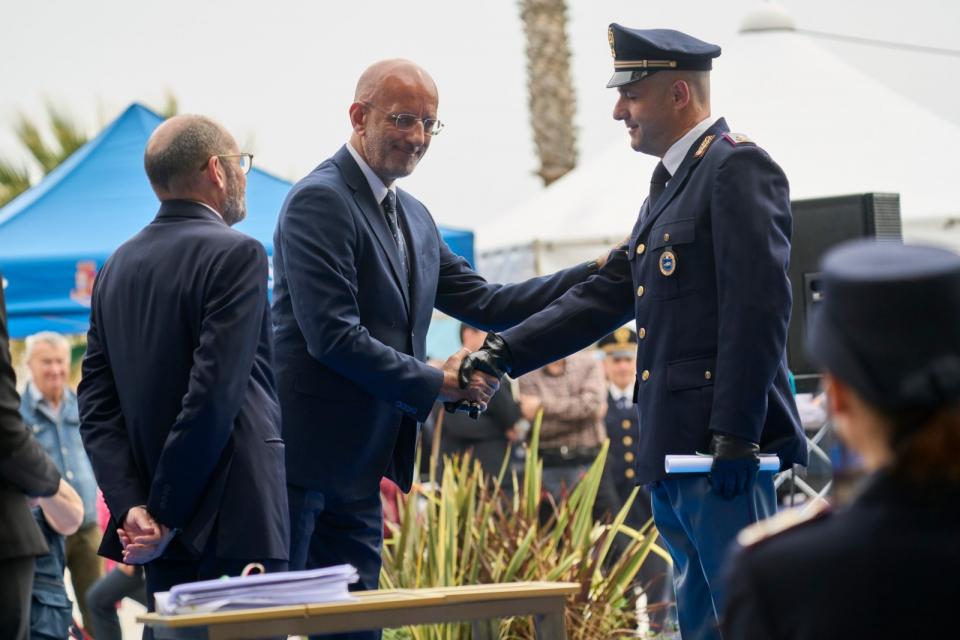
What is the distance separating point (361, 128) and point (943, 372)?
3.11m

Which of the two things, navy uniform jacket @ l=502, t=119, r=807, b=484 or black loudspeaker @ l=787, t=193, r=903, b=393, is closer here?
navy uniform jacket @ l=502, t=119, r=807, b=484

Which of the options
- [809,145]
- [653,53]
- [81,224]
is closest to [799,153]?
[809,145]

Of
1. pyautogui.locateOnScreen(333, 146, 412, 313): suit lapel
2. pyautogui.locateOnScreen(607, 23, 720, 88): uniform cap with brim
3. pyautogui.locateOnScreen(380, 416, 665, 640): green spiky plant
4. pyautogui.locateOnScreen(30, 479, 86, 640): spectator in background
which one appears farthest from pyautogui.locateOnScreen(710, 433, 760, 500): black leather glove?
pyautogui.locateOnScreen(30, 479, 86, 640): spectator in background

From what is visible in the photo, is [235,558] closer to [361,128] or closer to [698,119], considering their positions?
[361,128]

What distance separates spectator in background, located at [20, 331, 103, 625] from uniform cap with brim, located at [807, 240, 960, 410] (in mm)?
7245

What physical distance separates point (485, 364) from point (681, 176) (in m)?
0.95

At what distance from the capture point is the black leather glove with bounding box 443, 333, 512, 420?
4484 millimetres

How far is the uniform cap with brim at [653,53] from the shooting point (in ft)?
13.4

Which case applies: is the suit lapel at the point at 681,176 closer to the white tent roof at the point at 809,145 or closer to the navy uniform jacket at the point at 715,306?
the navy uniform jacket at the point at 715,306

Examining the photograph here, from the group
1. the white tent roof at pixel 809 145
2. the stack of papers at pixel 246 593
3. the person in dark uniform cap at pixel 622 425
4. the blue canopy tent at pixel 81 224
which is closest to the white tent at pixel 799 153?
the white tent roof at pixel 809 145

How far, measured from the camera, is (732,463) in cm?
368

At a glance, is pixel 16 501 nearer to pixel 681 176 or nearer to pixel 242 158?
pixel 242 158

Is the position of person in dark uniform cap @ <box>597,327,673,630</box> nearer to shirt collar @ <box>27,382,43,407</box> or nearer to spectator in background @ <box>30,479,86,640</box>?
shirt collar @ <box>27,382,43,407</box>

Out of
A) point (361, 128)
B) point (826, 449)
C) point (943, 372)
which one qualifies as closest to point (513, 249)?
point (826, 449)
